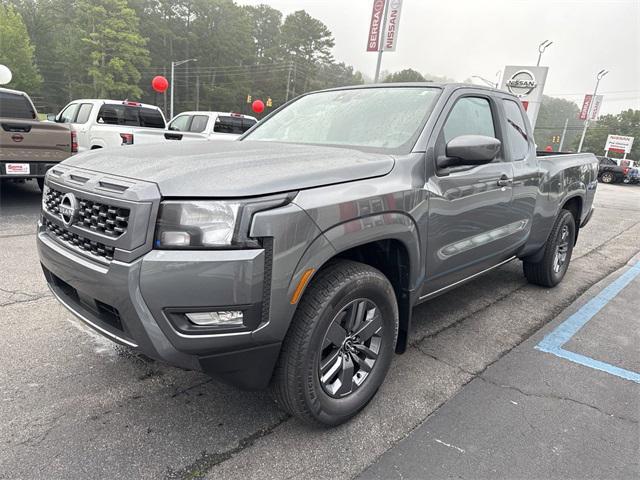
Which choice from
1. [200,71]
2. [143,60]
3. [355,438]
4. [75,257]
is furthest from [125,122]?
[200,71]

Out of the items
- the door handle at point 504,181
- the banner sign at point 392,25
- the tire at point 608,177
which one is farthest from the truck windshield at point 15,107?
the tire at point 608,177

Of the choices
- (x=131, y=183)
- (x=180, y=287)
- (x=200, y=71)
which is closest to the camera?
(x=180, y=287)

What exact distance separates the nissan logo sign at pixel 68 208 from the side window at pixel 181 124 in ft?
33.1

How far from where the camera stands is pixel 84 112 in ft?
33.1

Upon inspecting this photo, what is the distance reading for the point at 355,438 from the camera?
89.2 inches

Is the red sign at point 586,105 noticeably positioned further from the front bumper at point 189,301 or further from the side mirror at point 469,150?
the front bumper at point 189,301

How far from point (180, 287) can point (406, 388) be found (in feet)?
5.51

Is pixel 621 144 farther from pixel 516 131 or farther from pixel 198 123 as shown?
pixel 516 131

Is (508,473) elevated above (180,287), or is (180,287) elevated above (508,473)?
(180,287)

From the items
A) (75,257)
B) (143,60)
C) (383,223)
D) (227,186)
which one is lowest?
(75,257)

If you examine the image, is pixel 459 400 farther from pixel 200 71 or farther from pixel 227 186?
pixel 200 71

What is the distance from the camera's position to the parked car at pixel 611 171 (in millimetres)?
28109

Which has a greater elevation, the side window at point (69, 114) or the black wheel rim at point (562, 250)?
the side window at point (69, 114)

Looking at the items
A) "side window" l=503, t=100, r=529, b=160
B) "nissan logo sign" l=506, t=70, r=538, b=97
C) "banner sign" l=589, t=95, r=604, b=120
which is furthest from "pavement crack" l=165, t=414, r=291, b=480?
"banner sign" l=589, t=95, r=604, b=120
